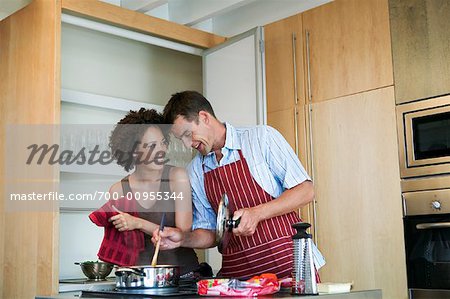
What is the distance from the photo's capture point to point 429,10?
8.77 feet

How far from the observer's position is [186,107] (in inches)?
83.9

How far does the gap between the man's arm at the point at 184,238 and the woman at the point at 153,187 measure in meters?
0.07

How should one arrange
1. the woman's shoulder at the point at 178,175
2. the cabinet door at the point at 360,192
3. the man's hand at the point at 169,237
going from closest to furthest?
the man's hand at the point at 169,237 < the woman's shoulder at the point at 178,175 < the cabinet door at the point at 360,192

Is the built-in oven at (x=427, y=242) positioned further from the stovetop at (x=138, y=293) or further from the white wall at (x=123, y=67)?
the white wall at (x=123, y=67)

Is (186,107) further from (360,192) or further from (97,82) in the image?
(97,82)

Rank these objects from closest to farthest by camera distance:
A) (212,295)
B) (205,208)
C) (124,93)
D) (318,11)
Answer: (212,295), (205,208), (318,11), (124,93)

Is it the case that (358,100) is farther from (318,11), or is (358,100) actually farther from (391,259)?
(391,259)

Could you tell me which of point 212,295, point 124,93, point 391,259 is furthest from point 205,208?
point 124,93

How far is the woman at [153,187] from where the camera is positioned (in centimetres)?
216

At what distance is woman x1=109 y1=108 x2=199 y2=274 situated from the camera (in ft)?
7.10

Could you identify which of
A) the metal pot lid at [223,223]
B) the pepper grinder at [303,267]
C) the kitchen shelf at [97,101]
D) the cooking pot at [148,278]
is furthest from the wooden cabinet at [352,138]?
the cooking pot at [148,278]

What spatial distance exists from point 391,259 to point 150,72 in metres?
1.93

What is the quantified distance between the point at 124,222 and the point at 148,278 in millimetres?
433

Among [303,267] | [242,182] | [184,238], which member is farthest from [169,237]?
[303,267]
